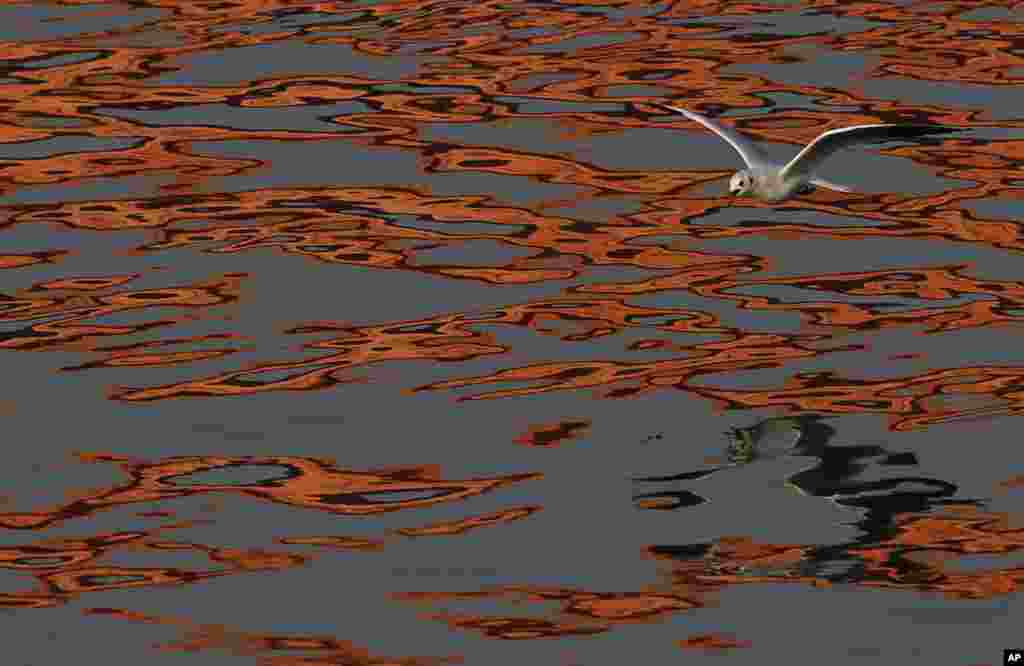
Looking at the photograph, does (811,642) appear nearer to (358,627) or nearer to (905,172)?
(358,627)

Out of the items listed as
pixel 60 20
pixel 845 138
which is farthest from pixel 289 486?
pixel 60 20

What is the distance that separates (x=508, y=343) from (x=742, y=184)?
2174 millimetres

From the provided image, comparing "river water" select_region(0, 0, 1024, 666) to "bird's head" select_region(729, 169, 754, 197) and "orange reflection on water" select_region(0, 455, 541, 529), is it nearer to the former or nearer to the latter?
"orange reflection on water" select_region(0, 455, 541, 529)

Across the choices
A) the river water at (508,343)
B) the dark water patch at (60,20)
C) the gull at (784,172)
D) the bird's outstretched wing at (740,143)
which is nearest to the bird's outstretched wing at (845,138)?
the gull at (784,172)

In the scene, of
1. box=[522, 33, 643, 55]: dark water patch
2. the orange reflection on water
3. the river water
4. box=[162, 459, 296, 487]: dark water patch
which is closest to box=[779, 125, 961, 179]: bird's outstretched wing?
the river water

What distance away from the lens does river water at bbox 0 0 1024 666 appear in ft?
34.3

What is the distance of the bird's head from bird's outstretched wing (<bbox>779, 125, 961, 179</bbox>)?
21 centimetres

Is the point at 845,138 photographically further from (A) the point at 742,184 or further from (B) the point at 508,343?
(B) the point at 508,343

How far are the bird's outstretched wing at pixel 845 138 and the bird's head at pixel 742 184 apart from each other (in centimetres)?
21

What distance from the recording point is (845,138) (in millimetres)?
14906

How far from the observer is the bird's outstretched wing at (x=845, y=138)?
47.2ft

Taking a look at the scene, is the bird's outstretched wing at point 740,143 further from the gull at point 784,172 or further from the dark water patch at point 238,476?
the dark water patch at point 238,476

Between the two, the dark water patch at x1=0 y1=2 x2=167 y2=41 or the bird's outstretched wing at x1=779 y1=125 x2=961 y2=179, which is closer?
the bird's outstretched wing at x1=779 y1=125 x2=961 y2=179

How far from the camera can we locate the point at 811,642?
9875 millimetres
